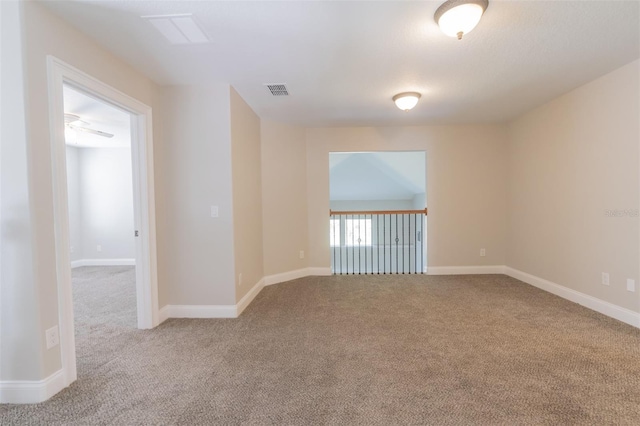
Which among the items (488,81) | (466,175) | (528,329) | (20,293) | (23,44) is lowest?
(528,329)

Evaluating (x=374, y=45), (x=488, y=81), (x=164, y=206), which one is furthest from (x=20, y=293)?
(x=488, y=81)

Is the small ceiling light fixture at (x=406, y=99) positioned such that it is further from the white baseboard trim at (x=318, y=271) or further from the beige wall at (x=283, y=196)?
the white baseboard trim at (x=318, y=271)

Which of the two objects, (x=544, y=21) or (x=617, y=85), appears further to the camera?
(x=617, y=85)

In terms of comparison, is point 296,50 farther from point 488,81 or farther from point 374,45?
point 488,81

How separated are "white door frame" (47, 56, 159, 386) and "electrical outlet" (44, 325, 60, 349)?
0.03 m

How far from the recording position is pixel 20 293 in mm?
1651

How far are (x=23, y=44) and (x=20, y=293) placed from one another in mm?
1429

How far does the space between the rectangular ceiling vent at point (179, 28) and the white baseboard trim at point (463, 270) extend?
165 inches

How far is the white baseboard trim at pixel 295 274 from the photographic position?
4180 mm

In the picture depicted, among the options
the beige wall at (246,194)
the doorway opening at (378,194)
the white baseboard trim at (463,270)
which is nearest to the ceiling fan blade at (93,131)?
the beige wall at (246,194)

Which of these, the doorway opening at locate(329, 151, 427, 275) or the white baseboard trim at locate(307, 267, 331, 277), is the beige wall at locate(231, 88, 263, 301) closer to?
the white baseboard trim at locate(307, 267, 331, 277)

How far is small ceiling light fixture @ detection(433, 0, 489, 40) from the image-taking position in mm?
1681

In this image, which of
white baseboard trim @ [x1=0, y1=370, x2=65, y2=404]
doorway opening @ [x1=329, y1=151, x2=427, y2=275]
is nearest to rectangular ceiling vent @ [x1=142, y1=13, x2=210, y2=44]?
white baseboard trim @ [x1=0, y1=370, x2=65, y2=404]

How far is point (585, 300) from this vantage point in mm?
3070
